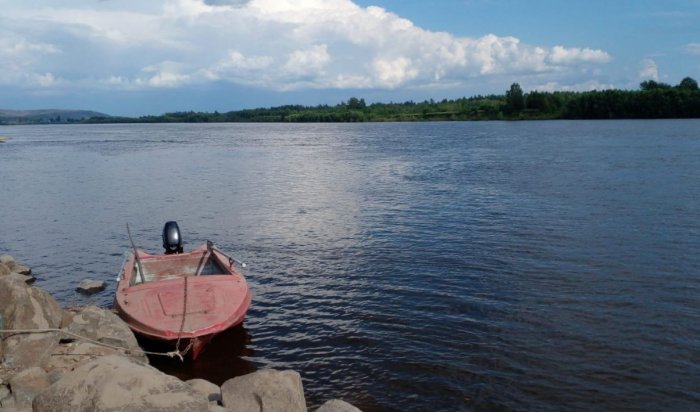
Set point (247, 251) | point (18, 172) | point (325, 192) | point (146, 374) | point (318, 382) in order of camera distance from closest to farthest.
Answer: point (146, 374)
point (318, 382)
point (247, 251)
point (325, 192)
point (18, 172)

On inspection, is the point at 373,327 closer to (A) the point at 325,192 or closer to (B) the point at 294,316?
(B) the point at 294,316

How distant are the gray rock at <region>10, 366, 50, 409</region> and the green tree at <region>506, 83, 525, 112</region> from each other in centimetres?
16801

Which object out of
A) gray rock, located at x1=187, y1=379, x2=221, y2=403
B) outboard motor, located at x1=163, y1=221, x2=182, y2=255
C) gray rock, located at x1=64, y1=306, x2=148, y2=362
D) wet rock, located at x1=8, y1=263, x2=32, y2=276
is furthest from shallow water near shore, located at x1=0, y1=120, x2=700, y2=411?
outboard motor, located at x1=163, y1=221, x2=182, y2=255

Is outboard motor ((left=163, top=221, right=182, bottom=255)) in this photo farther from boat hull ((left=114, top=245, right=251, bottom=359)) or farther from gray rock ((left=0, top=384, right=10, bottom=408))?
gray rock ((left=0, top=384, right=10, bottom=408))

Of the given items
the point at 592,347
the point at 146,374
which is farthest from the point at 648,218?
the point at 146,374

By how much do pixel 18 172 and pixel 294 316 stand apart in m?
53.6

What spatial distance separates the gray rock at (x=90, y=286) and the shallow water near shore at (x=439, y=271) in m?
0.30

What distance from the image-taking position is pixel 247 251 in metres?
25.3

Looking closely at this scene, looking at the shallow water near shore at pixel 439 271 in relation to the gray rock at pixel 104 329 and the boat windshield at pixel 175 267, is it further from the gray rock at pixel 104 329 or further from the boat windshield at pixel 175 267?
the boat windshield at pixel 175 267

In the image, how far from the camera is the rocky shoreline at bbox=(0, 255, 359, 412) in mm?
8977

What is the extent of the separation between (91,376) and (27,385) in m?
2.12

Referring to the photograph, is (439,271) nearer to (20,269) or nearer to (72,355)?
(72,355)

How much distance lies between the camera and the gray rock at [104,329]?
13469mm

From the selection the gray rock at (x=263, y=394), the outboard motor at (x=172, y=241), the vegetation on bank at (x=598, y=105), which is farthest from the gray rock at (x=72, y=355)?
the vegetation on bank at (x=598, y=105)
